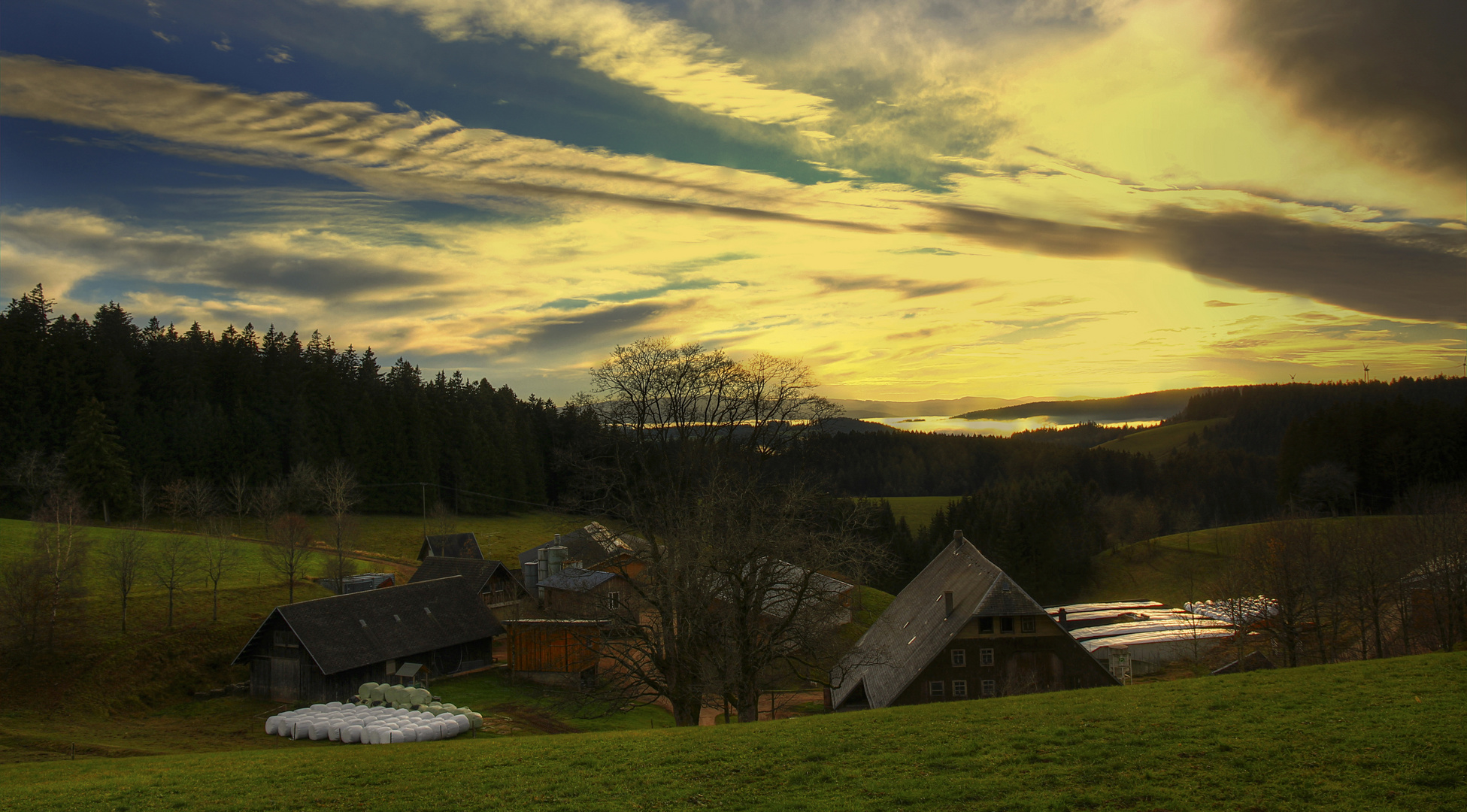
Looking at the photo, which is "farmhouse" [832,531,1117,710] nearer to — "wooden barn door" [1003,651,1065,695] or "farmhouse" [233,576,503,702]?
"wooden barn door" [1003,651,1065,695]

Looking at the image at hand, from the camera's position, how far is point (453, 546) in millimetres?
63344

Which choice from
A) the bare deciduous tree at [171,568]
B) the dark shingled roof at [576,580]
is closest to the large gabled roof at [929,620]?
the dark shingled roof at [576,580]

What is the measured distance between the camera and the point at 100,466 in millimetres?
63781

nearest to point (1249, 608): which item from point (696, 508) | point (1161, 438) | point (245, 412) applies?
point (696, 508)

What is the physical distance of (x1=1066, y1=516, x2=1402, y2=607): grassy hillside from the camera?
71125mm

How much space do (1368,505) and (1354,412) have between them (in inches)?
457

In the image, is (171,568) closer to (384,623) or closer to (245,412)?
(384,623)

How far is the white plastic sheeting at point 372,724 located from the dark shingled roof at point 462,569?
18.4 metres

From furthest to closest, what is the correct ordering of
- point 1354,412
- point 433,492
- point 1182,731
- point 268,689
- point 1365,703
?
point 1354,412 < point 433,492 < point 268,689 < point 1365,703 < point 1182,731

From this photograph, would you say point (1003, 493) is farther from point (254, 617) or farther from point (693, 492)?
point (254, 617)

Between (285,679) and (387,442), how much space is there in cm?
5370

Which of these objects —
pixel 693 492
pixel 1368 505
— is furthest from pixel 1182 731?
pixel 1368 505

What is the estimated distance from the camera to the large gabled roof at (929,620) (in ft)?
98.8

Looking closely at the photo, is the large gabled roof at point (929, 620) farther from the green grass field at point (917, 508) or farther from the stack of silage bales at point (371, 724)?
the green grass field at point (917, 508)
